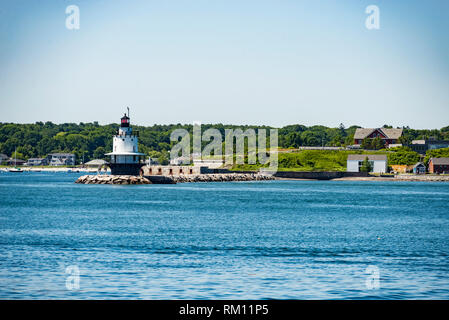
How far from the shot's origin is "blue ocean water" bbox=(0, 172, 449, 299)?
883 inches

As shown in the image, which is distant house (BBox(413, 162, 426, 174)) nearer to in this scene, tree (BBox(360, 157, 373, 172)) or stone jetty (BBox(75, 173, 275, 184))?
tree (BBox(360, 157, 373, 172))

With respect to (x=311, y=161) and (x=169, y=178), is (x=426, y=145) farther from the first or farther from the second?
(x=169, y=178)

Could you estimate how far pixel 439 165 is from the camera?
15725 cm

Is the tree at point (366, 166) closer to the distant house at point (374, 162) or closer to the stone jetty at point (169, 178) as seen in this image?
the distant house at point (374, 162)

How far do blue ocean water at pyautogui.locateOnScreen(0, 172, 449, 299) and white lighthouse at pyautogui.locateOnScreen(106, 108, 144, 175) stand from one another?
1711 inches

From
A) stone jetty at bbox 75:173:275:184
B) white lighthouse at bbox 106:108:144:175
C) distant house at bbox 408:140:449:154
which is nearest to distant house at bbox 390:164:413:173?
distant house at bbox 408:140:449:154

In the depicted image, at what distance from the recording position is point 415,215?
188ft

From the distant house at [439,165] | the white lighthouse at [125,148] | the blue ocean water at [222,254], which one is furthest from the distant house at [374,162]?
the blue ocean water at [222,254]

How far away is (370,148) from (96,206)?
5137 inches

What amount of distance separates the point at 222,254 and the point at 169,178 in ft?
313

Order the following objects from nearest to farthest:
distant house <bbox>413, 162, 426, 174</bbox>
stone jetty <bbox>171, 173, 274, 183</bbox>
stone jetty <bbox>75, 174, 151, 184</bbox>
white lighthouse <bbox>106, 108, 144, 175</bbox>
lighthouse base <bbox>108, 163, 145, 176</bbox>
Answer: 1. white lighthouse <bbox>106, 108, 144, 175</bbox>
2. lighthouse base <bbox>108, 163, 145, 176</bbox>
3. stone jetty <bbox>75, 174, 151, 184</bbox>
4. stone jetty <bbox>171, 173, 274, 183</bbox>
5. distant house <bbox>413, 162, 426, 174</bbox>

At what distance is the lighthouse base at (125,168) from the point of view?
10525 cm
